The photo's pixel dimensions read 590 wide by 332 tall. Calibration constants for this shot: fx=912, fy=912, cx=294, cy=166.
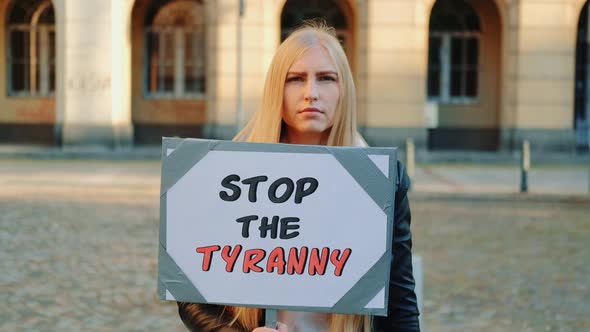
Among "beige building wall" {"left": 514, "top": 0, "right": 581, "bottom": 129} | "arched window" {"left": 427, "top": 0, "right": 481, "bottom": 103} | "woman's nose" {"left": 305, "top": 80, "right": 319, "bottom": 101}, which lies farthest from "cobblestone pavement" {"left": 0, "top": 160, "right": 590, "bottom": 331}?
"arched window" {"left": 427, "top": 0, "right": 481, "bottom": 103}

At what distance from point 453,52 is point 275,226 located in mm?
26124

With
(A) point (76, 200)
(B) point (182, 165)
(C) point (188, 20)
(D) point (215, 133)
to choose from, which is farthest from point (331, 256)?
(C) point (188, 20)

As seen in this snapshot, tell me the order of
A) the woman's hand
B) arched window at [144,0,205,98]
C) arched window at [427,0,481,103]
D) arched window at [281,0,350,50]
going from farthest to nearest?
arched window at [144,0,205,98], arched window at [427,0,481,103], arched window at [281,0,350,50], the woman's hand

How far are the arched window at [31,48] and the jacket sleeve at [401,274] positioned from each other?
27.3 meters

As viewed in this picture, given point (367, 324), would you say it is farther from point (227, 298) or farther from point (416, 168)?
point (416, 168)

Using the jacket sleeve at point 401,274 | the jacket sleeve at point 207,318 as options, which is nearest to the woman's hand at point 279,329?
the jacket sleeve at point 207,318

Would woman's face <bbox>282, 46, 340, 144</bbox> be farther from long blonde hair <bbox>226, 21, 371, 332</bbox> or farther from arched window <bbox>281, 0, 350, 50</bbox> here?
arched window <bbox>281, 0, 350, 50</bbox>

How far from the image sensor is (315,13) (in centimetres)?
2781

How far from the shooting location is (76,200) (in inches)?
609

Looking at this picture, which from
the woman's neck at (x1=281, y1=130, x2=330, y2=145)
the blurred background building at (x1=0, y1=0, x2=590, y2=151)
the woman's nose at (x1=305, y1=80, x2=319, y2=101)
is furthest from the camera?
the blurred background building at (x1=0, y1=0, x2=590, y2=151)

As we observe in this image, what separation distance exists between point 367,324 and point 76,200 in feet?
43.5

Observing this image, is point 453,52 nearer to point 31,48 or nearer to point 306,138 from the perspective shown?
point 31,48

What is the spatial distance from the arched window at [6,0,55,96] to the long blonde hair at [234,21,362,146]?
27132 mm

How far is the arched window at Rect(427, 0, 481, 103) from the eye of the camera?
27.9 m
